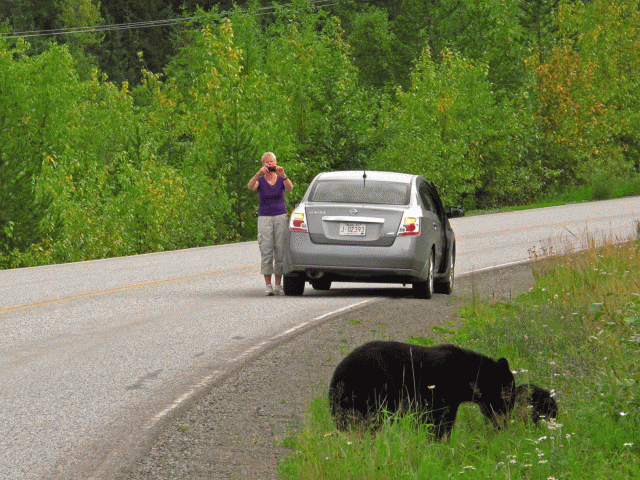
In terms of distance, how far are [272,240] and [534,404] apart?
26.4ft

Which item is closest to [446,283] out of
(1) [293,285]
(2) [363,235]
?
(2) [363,235]

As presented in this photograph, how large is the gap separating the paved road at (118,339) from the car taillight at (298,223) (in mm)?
961

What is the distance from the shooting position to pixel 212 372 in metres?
8.73

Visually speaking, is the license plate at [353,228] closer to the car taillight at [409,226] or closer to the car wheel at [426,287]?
the car taillight at [409,226]

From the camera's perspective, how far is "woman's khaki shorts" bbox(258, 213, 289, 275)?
13.8m

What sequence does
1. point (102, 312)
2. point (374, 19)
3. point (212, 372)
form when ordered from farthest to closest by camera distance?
point (374, 19)
point (102, 312)
point (212, 372)

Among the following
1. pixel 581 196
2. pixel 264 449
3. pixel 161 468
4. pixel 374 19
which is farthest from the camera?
pixel 374 19

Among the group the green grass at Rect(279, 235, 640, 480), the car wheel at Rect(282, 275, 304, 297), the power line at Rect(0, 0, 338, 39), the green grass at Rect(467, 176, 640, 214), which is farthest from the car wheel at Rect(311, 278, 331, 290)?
the power line at Rect(0, 0, 338, 39)

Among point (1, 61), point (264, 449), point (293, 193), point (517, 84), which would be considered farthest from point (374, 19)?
point (264, 449)

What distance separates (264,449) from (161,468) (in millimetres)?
704

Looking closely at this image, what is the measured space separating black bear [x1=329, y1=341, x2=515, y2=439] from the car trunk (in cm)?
701

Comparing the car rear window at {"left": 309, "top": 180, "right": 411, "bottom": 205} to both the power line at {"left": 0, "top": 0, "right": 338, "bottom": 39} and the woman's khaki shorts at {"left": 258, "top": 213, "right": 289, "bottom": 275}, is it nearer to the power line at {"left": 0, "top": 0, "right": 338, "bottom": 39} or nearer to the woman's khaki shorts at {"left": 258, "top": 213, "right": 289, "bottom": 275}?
the woman's khaki shorts at {"left": 258, "top": 213, "right": 289, "bottom": 275}

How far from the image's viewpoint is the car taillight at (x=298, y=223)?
1318 cm

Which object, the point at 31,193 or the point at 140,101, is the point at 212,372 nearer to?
the point at 31,193
